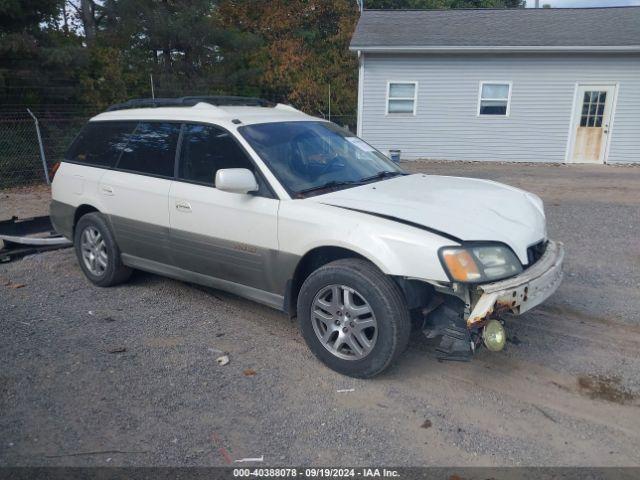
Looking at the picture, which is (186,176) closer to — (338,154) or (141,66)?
(338,154)

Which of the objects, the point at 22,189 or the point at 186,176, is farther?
the point at 22,189

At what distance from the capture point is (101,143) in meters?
5.37

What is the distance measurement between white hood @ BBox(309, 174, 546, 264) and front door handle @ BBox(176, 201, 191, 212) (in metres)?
1.18

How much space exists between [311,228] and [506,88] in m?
14.2

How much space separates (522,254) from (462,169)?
469 inches

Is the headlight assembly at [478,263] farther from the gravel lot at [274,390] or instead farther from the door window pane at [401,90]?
the door window pane at [401,90]

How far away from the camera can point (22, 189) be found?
1184 cm

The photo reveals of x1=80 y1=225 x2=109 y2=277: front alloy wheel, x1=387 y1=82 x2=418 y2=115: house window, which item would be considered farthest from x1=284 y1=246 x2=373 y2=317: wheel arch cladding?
x1=387 y1=82 x2=418 y2=115: house window

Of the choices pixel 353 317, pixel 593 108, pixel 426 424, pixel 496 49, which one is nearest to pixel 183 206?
pixel 353 317

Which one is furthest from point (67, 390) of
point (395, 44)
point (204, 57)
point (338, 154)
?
point (204, 57)

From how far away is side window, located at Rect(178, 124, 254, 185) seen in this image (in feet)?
13.7

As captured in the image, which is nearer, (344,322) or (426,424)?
(426,424)

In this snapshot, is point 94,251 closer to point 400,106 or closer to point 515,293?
point 515,293

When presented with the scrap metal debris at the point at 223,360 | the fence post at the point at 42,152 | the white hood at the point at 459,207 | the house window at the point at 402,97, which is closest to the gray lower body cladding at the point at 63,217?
the scrap metal debris at the point at 223,360
